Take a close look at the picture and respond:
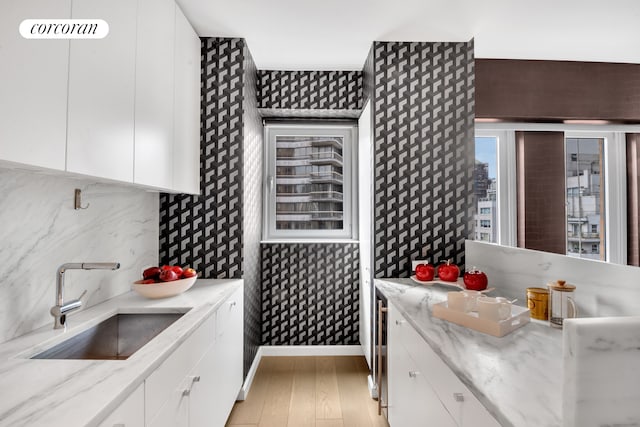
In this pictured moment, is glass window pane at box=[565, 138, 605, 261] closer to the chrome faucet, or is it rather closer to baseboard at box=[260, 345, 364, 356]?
baseboard at box=[260, 345, 364, 356]

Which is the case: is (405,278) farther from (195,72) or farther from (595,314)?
(195,72)

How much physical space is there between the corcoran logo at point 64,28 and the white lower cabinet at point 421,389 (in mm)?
1567

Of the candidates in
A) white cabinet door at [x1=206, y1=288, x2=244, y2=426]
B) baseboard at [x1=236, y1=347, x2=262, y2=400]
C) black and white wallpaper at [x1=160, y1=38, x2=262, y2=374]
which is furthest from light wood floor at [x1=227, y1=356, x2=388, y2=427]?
black and white wallpaper at [x1=160, y1=38, x2=262, y2=374]

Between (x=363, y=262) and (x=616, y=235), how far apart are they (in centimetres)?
206

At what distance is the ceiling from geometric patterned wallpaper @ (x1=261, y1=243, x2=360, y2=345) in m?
1.68

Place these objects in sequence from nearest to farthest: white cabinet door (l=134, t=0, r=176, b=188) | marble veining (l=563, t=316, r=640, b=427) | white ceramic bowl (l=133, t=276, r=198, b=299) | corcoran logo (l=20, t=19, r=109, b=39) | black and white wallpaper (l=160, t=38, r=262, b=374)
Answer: marble veining (l=563, t=316, r=640, b=427) < corcoran logo (l=20, t=19, r=109, b=39) < white cabinet door (l=134, t=0, r=176, b=188) < white ceramic bowl (l=133, t=276, r=198, b=299) < black and white wallpaper (l=160, t=38, r=262, b=374)

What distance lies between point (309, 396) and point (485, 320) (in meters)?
1.62

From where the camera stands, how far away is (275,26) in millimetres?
2176

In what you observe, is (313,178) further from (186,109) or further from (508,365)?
(508,365)

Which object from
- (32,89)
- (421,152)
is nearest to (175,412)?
(32,89)

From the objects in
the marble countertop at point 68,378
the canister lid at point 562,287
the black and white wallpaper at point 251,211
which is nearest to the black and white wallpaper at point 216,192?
the black and white wallpaper at point 251,211

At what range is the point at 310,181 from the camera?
322 centimetres

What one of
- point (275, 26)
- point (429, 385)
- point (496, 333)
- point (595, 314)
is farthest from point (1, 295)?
point (595, 314)

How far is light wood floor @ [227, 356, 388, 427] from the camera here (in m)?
2.11
